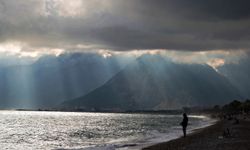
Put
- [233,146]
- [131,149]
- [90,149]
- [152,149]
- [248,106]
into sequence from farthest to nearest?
[248,106], [90,149], [131,149], [152,149], [233,146]

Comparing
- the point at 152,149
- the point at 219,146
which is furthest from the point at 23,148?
the point at 219,146

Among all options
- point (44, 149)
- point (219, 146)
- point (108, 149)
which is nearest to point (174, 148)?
point (219, 146)

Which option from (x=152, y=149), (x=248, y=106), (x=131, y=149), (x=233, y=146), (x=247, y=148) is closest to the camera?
(x=247, y=148)

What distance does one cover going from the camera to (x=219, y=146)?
1663 inches

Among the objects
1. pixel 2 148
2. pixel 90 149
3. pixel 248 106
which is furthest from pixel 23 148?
pixel 248 106

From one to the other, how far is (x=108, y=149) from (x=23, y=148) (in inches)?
616

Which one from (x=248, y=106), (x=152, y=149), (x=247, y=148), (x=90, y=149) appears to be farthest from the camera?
(x=248, y=106)

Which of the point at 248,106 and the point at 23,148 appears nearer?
the point at 23,148

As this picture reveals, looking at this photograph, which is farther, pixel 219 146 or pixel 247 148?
pixel 219 146

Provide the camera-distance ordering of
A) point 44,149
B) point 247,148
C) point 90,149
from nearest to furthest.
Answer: point 247,148, point 90,149, point 44,149

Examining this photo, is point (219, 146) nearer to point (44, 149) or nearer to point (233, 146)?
point (233, 146)

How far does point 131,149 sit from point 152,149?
423 centimetres

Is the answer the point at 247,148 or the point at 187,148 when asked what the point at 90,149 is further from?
the point at 247,148

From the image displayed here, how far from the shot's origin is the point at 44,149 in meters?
59.0
